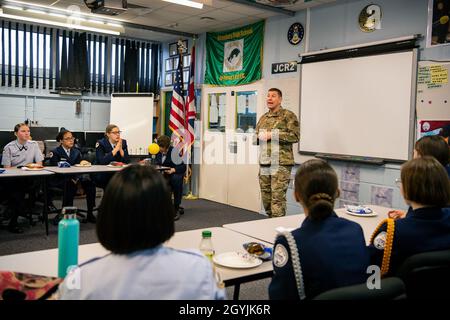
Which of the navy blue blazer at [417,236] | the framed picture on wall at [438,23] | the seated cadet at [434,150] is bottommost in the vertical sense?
the navy blue blazer at [417,236]

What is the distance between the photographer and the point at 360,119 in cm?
495

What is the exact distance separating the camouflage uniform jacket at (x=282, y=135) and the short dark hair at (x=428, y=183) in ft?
9.85

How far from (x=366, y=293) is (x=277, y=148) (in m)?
3.69

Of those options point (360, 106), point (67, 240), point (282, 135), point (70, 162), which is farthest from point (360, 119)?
point (67, 240)

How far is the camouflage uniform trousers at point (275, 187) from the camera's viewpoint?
4801mm

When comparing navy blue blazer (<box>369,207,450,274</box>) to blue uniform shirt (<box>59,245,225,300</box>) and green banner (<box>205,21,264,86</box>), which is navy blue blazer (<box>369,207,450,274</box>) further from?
green banner (<box>205,21,264,86</box>)

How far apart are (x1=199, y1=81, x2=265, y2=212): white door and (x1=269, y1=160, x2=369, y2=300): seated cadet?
16.4 ft

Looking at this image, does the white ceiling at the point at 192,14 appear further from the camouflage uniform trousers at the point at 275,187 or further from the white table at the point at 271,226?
the white table at the point at 271,226

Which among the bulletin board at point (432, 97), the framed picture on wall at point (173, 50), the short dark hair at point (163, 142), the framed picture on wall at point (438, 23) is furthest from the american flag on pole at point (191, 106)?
the framed picture on wall at point (438, 23)

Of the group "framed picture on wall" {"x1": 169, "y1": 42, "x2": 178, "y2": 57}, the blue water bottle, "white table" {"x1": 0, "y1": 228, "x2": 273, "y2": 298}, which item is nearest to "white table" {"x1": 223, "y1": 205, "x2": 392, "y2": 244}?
"white table" {"x1": 0, "y1": 228, "x2": 273, "y2": 298}

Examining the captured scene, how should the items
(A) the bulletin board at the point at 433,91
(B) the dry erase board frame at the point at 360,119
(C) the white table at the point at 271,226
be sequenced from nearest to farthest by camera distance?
(C) the white table at the point at 271,226, (A) the bulletin board at the point at 433,91, (B) the dry erase board frame at the point at 360,119

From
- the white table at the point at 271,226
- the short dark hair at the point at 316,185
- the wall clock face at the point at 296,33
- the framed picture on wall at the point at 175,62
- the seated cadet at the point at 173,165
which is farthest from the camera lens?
the framed picture on wall at the point at 175,62

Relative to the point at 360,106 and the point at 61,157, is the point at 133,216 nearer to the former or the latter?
the point at 360,106

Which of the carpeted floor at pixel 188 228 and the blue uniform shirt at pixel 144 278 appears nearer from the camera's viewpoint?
the blue uniform shirt at pixel 144 278
